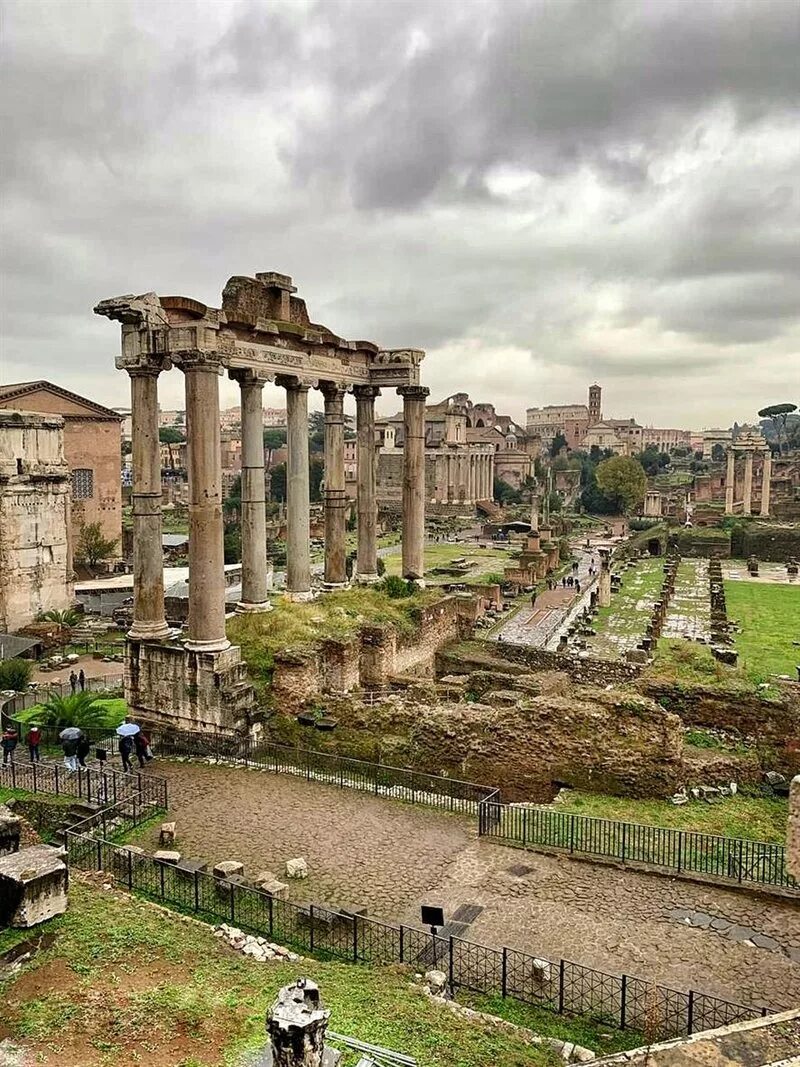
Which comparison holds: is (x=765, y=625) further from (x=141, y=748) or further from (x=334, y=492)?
(x=141, y=748)

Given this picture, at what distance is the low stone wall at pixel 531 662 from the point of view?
22156 mm

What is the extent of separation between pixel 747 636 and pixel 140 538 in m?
25.0

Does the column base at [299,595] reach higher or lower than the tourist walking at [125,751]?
higher

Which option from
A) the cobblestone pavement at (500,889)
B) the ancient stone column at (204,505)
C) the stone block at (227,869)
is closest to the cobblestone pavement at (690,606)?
the ancient stone column at (204,505)

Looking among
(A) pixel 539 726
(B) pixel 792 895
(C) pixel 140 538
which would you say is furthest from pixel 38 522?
(B) pixel 792 895

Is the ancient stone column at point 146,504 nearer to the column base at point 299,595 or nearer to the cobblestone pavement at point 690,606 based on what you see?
the column base at point 299,595

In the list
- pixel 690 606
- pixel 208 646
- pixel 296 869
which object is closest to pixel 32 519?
pixel 208 646

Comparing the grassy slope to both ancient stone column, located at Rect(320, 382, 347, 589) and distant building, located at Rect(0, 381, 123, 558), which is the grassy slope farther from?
distant building, located at Rect(0, 381, 123, 558)

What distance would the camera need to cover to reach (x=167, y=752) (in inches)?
648

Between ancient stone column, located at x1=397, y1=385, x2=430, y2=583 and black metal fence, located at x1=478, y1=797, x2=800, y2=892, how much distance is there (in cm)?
1080

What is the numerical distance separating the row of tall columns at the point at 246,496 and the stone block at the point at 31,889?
7.15 meters

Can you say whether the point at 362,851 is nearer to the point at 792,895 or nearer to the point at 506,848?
the point at 506,848

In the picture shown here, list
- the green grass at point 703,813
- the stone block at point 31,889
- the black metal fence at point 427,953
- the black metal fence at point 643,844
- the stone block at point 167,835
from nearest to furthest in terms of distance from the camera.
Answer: the black metal fence at point 427,953, the stone block at point 31,889, the black metal fence at point 643,844, the stone block at point 167,835, the green grass at point 703,813

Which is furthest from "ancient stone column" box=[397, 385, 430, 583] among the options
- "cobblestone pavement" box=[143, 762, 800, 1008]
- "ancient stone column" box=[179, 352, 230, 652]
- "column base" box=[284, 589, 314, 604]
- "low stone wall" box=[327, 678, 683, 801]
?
"cobblestone pavement" box=[143, 762, 800, 1008]
